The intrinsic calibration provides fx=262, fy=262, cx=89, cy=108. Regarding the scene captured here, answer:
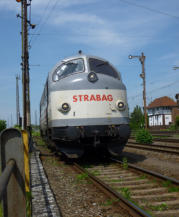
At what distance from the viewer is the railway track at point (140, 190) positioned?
14.1 feet

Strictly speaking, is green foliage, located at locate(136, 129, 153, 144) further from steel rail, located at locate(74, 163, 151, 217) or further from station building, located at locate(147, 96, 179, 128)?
station building, located at locate(147, 96, 179, 128)

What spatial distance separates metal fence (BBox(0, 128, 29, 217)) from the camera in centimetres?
229

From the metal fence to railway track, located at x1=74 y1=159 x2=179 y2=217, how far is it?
2.26 metres

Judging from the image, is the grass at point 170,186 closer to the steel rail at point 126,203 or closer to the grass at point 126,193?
the grass at point 126,193

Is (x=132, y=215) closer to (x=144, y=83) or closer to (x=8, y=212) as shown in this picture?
(x=8, y=212)

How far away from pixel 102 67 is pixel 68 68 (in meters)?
1.19

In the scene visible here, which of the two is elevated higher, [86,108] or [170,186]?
[86,108]

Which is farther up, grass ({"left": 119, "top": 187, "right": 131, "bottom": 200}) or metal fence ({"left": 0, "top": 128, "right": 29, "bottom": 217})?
metal fence ({"left": 0, "top": 128, "right": 29, "bottom": 217})

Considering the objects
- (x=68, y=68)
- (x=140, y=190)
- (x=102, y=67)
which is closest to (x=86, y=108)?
(x=68, y=68)

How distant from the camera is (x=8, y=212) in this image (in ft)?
7.52

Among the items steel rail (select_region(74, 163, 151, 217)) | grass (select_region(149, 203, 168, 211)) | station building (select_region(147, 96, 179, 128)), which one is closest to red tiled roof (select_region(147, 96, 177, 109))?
station building (select_region(147, 96, 179, 128))

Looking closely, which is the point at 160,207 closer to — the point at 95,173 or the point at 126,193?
the point at 126,193

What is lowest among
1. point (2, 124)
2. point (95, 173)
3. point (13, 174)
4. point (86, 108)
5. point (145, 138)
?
point (95, 173)

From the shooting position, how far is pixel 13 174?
7.67 feet
